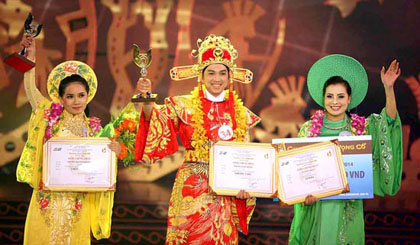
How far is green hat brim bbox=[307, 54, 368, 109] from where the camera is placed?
4.70 m

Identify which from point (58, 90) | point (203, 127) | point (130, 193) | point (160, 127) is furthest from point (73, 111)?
point (130, 193)

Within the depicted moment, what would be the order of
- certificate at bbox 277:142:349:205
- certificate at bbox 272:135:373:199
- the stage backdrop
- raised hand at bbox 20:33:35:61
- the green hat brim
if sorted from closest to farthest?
certificate at bbox 277:142:349:205
certificate at bbox 272:135:373:199
raised hand at bbox 20:33:35:61
the green hat brim
the stage backdrop

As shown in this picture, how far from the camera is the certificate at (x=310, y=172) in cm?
433

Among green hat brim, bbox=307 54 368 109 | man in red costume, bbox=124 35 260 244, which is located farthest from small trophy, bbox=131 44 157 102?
green hat brim, bbox=307 54 368 109

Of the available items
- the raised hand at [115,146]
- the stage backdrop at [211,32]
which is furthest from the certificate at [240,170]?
the stage backdrop at [211,32]

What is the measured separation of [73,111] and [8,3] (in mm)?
3190

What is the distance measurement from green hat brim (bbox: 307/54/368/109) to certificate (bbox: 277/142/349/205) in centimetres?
57

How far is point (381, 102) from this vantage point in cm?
718

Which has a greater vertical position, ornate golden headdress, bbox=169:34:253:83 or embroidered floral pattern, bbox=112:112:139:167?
ornate golden headdress, bbox=169:34:253:83

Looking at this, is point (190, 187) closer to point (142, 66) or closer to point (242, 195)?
point (242, 195)

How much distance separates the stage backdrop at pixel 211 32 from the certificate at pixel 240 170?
2945 mm

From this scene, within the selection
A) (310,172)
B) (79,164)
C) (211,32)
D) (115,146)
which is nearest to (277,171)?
(310,172)

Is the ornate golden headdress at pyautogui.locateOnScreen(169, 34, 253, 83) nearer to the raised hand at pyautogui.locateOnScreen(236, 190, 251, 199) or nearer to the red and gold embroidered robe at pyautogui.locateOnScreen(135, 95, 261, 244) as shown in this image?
the red and gold embroidered robe at pyautogui.locateOnScreen(135, 95, 261, 244)

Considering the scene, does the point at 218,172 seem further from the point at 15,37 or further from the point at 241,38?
the point at 15,37
